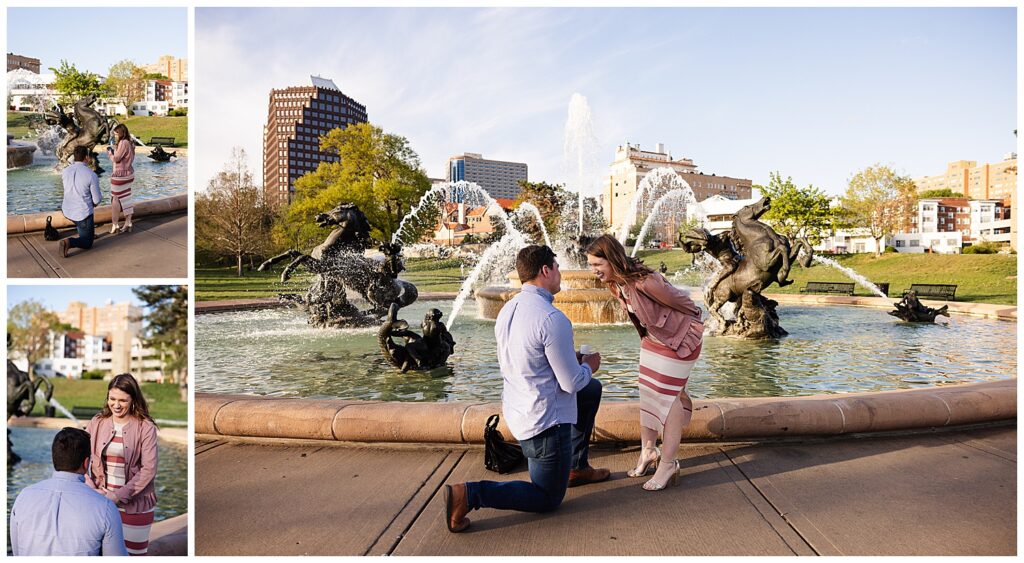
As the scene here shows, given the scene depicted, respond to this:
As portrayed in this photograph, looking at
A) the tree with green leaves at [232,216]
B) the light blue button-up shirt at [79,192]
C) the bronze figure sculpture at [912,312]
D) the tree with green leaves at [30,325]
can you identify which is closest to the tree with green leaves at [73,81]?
the light blue button-up shirt at [79,192]

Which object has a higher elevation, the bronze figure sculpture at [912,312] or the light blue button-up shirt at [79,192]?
the light blue button-up shirt at [79,192]

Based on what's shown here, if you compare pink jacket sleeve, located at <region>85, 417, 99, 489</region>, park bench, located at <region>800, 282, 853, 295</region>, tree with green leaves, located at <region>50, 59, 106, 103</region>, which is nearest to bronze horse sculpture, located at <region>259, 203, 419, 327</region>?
tree with green leaves, located at <region>50, 59, 106, 103</region>

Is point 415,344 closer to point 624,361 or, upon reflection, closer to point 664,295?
point 624,361

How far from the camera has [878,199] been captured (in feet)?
194

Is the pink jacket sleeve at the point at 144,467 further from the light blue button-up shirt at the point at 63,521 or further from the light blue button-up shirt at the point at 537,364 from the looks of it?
the light blue button-up shirt at the point at 537,364

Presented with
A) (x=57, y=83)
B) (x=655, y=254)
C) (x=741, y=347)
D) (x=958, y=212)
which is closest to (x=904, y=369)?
(x=741, y=347)

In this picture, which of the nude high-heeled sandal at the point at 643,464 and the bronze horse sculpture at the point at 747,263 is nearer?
the nude high-heeled sandal at the point at 643,464

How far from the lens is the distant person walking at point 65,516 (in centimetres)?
299

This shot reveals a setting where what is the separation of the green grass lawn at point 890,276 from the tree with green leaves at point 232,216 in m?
1.86

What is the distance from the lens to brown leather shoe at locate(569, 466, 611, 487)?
13.3 ft

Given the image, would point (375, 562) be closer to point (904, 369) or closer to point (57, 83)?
point (57, 83)

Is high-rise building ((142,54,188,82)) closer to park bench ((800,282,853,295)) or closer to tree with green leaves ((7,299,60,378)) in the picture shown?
tree with green leaves ((7,299,60,378))

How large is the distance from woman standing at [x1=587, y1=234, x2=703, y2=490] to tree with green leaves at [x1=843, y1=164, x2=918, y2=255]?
202 feet

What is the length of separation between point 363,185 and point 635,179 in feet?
243
